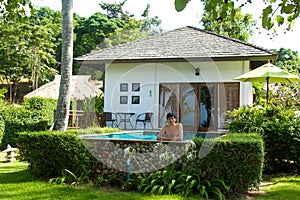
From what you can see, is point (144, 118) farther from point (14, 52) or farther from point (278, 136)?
point (14, 52)

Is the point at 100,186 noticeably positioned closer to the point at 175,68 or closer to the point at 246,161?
the point at 246,161

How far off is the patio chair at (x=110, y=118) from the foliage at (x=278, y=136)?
28.4 ft

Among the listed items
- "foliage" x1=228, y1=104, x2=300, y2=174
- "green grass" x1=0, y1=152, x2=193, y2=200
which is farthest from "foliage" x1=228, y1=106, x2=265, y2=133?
"green grass" x1=0, y1=152, x2=193, y2=200

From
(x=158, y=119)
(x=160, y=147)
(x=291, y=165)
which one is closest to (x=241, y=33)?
(x=158, y=119)

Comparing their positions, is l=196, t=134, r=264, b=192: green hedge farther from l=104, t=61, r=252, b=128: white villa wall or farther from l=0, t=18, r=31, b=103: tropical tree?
l=0, t=18, r=31, b=103: tropical tree

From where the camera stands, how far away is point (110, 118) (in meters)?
17.5

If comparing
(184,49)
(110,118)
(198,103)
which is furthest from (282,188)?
(184,49)

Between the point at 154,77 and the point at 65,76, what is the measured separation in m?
7.68

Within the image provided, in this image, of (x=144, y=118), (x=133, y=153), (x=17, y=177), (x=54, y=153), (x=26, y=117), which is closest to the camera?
(x=133, y=153)

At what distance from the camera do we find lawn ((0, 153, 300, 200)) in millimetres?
6797

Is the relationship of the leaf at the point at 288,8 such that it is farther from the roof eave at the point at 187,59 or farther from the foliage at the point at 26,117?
the foliage at the point at 26,117

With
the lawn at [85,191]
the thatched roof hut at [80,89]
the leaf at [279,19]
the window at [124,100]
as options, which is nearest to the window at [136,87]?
the window at [124,100]

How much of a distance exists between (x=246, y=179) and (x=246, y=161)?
365 mm

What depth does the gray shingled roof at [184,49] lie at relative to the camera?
629 inches
